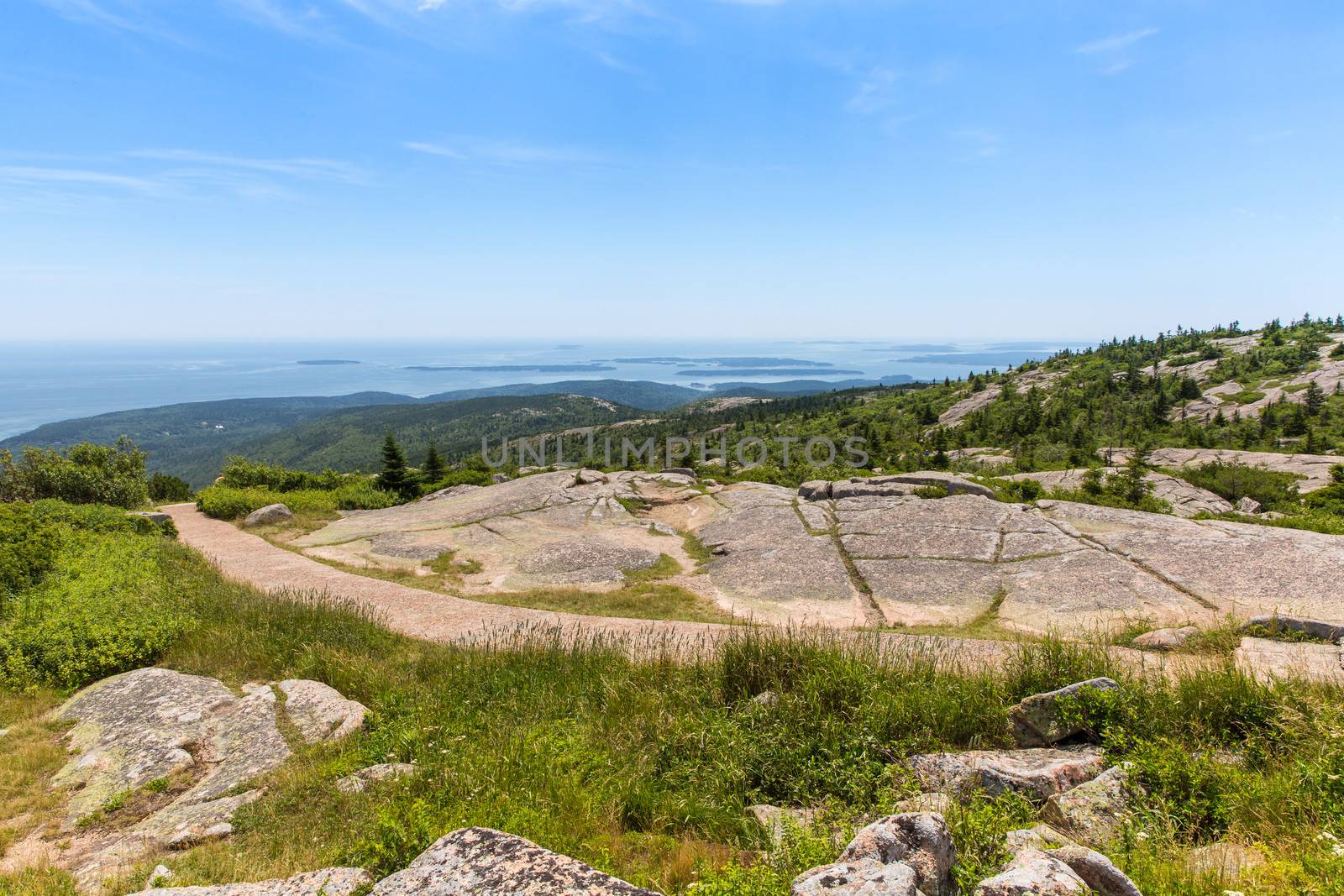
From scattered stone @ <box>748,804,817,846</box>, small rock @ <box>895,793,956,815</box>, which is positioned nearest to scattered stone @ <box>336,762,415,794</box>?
scattered stone @ <box>748,804,817,846</box>

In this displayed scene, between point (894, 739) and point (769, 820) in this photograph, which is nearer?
point (769, 820)

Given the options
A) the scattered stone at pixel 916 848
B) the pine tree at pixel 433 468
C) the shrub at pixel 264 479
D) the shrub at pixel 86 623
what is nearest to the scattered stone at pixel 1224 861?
the scattered stone at pixel 916 848

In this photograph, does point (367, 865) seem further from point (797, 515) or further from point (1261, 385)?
point (1261, 385)

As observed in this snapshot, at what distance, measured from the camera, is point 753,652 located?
688 centimetres

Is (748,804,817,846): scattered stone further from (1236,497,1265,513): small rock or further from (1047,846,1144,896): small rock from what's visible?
(1236,497,1265,513): small rock

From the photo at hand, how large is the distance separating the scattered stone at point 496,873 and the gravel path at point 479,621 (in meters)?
4.05

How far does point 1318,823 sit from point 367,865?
19.5ft

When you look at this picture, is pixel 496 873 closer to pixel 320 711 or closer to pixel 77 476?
pixel 320 711

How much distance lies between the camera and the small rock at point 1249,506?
17908 mm

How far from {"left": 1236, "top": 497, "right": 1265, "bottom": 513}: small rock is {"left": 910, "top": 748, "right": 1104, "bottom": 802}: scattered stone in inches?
767

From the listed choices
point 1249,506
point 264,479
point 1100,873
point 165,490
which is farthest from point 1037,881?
point 165,490

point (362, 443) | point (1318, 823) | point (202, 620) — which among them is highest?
point (1318, 823)

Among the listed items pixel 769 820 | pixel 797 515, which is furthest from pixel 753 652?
pixel 797 515

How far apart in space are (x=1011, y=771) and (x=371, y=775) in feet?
17.5
